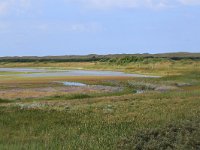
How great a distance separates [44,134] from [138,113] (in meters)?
7.26

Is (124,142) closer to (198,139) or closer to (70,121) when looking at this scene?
(198,139)

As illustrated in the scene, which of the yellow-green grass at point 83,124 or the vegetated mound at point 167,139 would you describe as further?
the yellow-green grass at point 83,124

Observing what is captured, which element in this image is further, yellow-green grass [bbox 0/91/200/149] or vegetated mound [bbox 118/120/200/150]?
yellow-green grass [bbox 0/91/200/149]

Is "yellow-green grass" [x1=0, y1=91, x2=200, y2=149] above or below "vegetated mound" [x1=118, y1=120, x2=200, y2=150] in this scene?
below

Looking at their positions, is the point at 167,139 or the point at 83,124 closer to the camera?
the point at 167,139

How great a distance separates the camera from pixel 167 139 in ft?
41.6

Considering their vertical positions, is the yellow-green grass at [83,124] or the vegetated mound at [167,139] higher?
the vegetated mound at [167,139]

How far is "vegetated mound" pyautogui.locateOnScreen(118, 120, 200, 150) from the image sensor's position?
12.3 metres

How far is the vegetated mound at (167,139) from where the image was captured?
12255 mm

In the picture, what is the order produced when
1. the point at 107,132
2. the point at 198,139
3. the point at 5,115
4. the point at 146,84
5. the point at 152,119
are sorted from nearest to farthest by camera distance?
the point at 198,139, the point at 107,132, the point at 152,119, the point at 5,115, the point at 146,84

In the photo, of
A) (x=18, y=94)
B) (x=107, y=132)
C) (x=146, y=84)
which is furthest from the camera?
(x=146, y=84)

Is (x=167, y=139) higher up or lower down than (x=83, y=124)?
higher up

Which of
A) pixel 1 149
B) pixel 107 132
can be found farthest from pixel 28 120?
pixel 1 149

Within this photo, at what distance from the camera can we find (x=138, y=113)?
2330 centimetres
